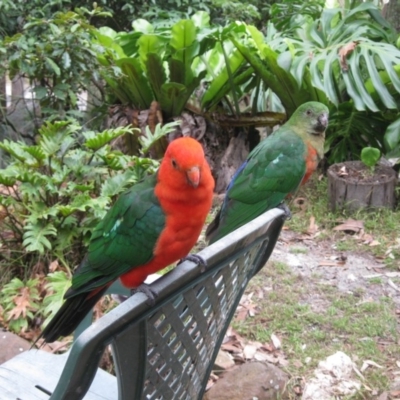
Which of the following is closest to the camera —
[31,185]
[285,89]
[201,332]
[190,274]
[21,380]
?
[190,274]

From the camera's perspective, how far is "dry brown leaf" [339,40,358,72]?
452 centimetres

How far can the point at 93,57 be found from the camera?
13.8ft

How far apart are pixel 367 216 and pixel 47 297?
2.53 m

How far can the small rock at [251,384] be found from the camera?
2359 millimetres

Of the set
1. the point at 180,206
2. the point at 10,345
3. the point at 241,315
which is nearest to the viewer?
the point at 180,206

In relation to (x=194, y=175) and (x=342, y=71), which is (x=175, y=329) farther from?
(x=342, y=71)

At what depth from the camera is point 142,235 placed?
5.26 feet

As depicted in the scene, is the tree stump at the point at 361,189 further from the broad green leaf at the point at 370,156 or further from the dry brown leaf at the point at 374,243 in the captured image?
the dry brown leaf at the point at 374,243

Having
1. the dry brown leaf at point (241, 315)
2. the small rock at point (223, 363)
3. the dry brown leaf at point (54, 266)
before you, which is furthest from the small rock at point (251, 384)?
the dry brown leaf at point (54, 266)

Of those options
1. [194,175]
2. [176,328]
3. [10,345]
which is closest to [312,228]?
[10,345]

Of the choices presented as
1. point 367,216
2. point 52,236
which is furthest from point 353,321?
Answer: point 52,236

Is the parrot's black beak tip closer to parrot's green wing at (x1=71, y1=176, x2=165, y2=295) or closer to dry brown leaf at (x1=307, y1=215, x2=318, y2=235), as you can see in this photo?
dry brown leaf at (x1=307, y1=215, x2=318, y2=235)

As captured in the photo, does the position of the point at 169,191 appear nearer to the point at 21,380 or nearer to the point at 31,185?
the point at 21,380

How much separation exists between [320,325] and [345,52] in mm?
2521
